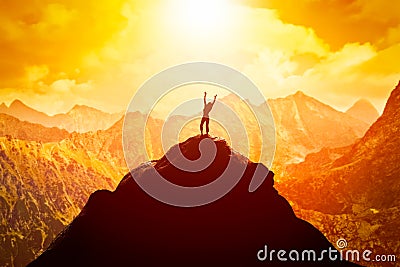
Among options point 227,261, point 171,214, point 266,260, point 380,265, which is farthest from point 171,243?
point 380,265

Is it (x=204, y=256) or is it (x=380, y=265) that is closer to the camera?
(x=204, y=256)

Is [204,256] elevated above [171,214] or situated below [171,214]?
below

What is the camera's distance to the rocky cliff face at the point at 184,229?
4812 centimetres

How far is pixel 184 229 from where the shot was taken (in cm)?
5106

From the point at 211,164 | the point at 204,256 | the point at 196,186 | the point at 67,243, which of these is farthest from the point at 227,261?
the point at 67,243

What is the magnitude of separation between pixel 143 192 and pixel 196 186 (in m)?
7.84

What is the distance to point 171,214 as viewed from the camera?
52531mm

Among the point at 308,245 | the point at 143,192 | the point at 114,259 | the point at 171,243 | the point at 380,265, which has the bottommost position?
the point at 114,259

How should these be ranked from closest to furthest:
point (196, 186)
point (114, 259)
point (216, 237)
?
point (114, 259), point (216, 237), point (196, 186)

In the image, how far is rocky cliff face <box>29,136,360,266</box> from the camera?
48.1 meters

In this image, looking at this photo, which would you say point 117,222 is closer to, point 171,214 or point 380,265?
point 171,214

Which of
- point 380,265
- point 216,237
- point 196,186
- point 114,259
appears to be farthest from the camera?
point 380,265

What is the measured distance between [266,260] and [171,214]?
1386 cm

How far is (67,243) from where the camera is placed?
50.6 m
